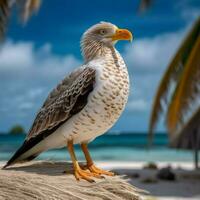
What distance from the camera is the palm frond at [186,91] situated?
23.1 ft

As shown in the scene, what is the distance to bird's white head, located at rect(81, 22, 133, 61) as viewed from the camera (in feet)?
6.57

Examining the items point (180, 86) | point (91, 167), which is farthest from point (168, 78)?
point (91, 167)

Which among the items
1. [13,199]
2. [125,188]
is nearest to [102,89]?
[125,188]

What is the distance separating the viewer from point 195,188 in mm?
12914

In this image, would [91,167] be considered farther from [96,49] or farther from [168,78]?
[168,78]

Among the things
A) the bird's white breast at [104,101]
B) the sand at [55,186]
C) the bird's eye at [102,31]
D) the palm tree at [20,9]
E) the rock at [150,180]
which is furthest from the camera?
the rock at [150,180]

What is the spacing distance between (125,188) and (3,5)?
208 inches

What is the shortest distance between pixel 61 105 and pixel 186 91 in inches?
207

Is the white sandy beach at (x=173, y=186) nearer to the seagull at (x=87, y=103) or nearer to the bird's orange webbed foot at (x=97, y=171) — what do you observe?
the bird's orange webbed foot at (x=97, y=171)

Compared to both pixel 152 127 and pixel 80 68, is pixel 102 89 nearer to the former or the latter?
pixel 80 68

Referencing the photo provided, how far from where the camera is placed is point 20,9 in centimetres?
793

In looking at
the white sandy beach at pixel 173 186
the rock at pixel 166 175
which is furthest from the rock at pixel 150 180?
the rock at pixel 166 175

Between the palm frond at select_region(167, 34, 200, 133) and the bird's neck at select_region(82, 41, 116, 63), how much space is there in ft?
16.8

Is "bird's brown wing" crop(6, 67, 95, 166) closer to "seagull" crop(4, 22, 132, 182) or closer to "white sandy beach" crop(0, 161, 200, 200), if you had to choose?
"seagull" crop(4, 22, 132, 182)
